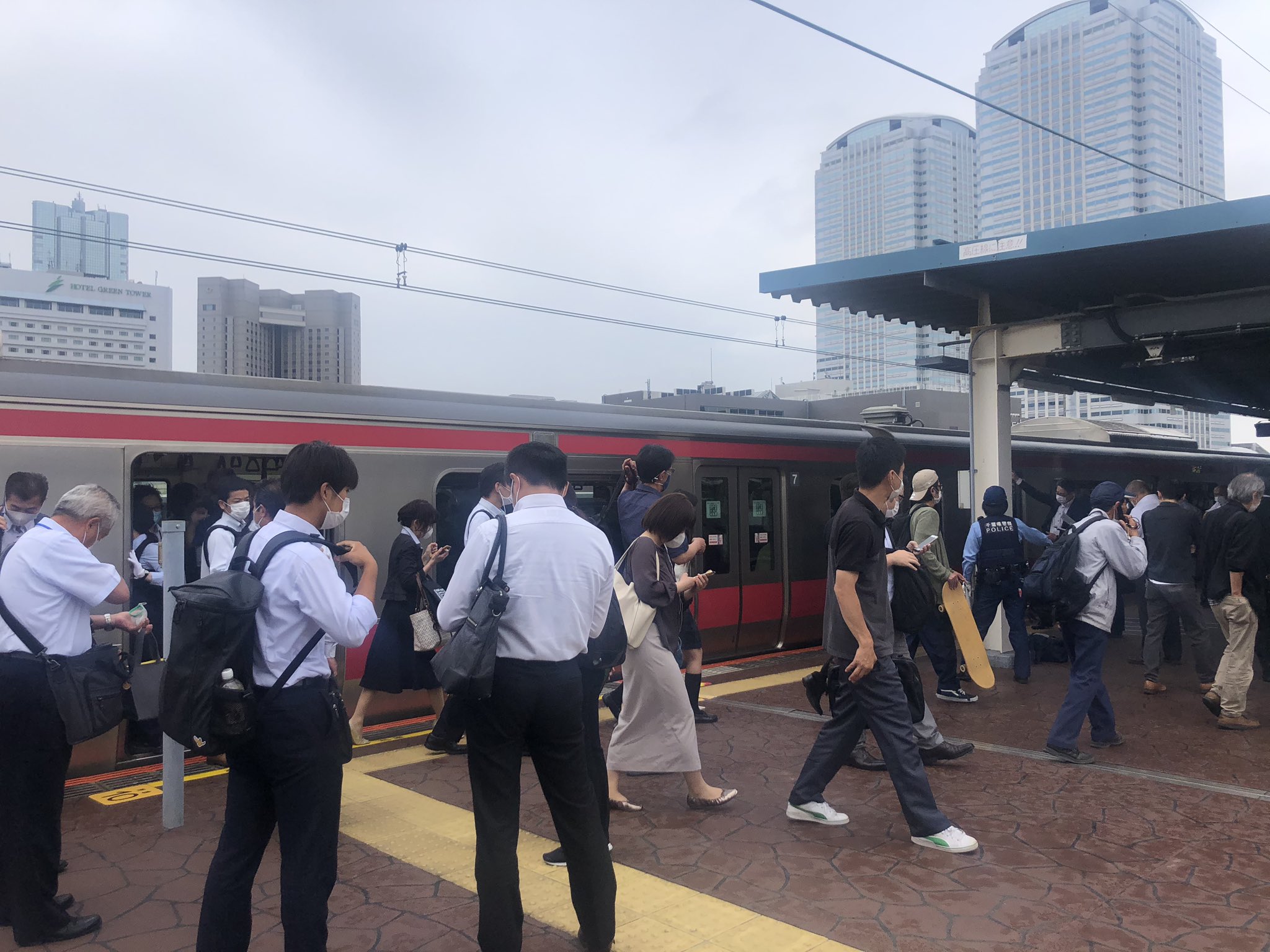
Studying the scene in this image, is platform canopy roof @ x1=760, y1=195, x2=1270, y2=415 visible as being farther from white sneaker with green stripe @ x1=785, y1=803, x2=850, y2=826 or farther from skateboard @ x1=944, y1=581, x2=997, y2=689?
white sneaker with green stripe @ x1=785, y1=803, x2=850, y2=826

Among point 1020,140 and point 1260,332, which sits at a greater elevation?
point 1020,140

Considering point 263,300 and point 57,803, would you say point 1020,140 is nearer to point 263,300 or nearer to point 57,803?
point 263,300

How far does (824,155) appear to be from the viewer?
4959 cm

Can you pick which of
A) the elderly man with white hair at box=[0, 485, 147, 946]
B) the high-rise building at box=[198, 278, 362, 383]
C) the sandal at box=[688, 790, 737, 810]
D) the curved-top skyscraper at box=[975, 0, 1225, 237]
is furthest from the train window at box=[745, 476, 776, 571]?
the curved-top skyscraper at box=[975, 0, 1225, 237]

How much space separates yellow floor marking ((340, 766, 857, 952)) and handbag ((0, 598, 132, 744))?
1.42m

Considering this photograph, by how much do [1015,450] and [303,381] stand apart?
10.4 metres

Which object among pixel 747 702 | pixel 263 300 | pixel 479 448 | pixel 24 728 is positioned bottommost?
pixel 747 702

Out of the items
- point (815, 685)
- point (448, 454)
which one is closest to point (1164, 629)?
point (815, 685)

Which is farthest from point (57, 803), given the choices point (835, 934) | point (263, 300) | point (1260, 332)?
point (263, 300)

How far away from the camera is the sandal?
15.7 ft

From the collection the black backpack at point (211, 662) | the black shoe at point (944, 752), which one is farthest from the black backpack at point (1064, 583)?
the black backpack at point (211, 662)

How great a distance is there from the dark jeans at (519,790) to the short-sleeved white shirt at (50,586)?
1678mm

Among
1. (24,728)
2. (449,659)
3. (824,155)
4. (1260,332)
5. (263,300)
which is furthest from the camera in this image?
(824,155)

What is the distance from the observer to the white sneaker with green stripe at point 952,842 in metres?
4.09
